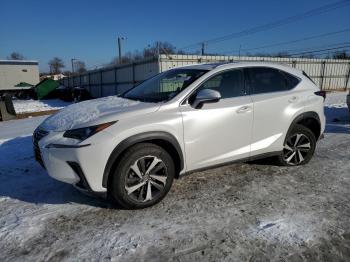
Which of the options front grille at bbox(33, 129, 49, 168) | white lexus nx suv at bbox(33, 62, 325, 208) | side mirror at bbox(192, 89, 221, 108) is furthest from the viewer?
side mirror at bbox(192, 89, 221, 108)

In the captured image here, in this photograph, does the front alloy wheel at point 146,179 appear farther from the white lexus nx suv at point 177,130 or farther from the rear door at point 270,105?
the rear door at point 270,105


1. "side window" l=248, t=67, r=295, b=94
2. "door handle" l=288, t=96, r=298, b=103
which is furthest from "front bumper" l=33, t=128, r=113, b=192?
"door handle" l=288, t=96, r=298, b=103

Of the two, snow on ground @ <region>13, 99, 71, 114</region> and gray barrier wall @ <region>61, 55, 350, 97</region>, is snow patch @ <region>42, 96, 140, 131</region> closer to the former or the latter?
snow on ground @ <region>13, 99, 71, 114</region>

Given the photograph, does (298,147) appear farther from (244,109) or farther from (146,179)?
(146,179)

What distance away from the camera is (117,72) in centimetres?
2567

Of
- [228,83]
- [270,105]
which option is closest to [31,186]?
[228,83]

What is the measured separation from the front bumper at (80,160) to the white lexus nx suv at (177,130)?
0.03 ft

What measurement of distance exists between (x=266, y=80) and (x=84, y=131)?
2.82 m

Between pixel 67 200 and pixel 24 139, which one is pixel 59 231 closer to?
pixel 67 200

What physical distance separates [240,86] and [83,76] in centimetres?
3550

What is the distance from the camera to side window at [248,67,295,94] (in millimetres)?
4562

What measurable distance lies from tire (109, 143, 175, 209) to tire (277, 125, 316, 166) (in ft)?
6.99

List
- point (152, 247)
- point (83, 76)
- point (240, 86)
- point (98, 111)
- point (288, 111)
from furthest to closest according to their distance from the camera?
point (83, 76)
point (288, 111)
point (240, 86)
point (98, 111)
point (152, 247)

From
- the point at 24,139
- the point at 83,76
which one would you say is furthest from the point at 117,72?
the point at 24,139
